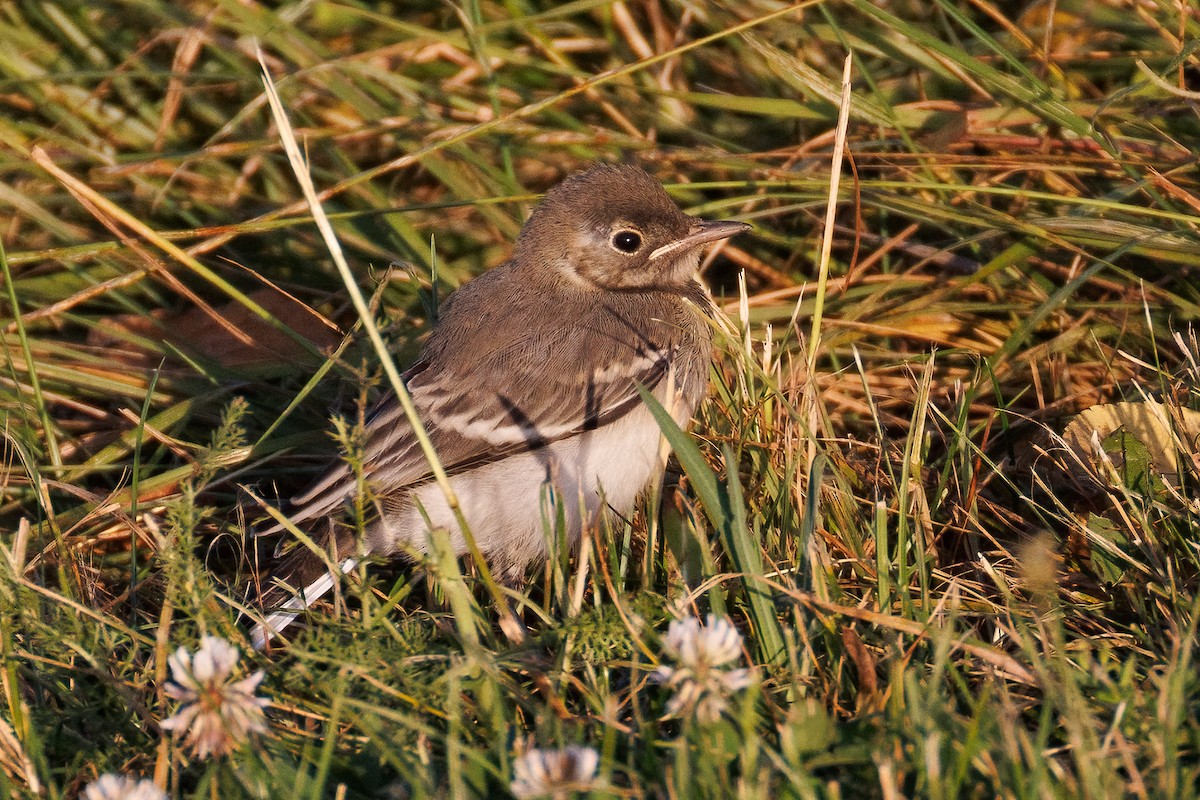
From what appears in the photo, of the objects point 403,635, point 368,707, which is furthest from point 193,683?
point 403,635

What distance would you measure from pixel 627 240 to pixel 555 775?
296 cm

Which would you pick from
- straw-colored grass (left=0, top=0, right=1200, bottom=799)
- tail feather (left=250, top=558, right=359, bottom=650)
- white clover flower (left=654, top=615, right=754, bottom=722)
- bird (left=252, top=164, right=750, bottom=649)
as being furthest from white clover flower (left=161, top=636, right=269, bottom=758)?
bird (left=252, top=164, right=750, bottom=649)

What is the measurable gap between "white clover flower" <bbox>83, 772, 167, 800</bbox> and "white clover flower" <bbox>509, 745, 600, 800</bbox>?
2.71 feet

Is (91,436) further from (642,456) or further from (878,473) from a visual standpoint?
(878,473)

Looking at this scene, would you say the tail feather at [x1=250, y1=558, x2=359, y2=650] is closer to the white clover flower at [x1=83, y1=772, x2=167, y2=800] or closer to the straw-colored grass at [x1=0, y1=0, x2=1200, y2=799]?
the straw-colored grass at [x1=0, y1=0, x2=1200, y2=799]

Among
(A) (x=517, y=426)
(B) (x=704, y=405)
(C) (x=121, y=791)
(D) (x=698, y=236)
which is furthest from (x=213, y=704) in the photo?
(D) (x=698, y=236)

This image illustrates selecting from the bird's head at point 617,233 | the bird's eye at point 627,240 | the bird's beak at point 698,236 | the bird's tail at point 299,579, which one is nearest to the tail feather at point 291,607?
the bird's tail at point 299,579

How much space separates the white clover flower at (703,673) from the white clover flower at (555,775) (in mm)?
285

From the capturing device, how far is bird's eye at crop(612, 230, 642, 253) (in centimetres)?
513

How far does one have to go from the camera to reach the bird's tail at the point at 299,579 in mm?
3775

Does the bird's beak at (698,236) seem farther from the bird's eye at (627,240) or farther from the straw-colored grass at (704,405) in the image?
the straw-colored grass at (704,405)

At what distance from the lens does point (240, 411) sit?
366 cm

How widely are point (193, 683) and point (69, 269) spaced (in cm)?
392

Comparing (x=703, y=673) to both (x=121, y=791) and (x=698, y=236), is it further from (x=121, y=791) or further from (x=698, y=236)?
(x=698, y=236)
